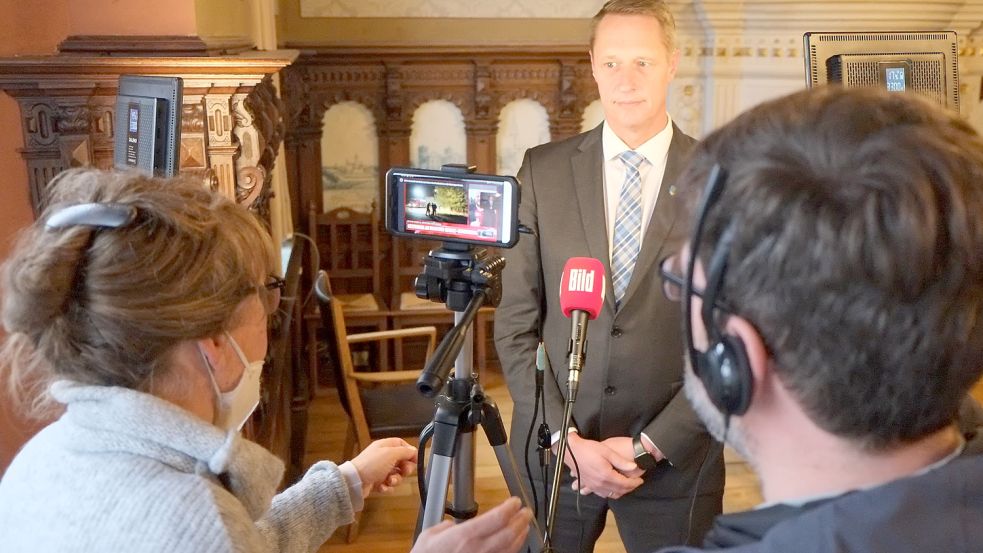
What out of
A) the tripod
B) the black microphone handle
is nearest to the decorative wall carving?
the tripod

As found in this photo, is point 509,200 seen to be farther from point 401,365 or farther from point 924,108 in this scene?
point 401,365

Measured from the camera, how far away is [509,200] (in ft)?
4.31

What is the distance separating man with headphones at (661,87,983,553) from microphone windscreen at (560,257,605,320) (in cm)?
64

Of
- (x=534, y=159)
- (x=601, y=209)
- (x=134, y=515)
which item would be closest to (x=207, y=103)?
(x=534, y=159)

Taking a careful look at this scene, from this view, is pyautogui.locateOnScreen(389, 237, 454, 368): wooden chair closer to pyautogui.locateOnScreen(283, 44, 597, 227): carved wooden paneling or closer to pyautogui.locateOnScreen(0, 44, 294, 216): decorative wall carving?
pyautogui.locateOnScreen(283, 44, 597, 227): carved wooden paneling

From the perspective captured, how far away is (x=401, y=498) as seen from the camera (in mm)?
3389

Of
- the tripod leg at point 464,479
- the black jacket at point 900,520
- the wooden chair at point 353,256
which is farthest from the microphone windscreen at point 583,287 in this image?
the wooden chair at point 353,256

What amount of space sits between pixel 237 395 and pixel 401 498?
235 cm

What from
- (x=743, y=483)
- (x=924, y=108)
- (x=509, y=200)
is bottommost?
(x=743, y=483)

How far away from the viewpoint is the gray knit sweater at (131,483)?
91 cm

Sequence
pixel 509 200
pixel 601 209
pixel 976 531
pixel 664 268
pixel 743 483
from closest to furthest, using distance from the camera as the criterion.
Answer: pixel 976 531 → pixel 664 268 → pixel 509 200 → pixel 601 209 → pixel 743 483

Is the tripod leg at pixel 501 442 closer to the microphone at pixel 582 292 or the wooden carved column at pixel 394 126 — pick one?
the microphone at pixel 582 292

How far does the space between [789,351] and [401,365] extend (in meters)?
3.67

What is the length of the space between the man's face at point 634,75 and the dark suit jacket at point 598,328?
0.07 meters
